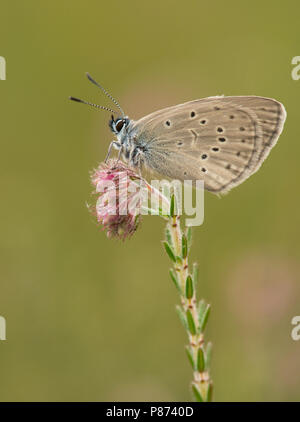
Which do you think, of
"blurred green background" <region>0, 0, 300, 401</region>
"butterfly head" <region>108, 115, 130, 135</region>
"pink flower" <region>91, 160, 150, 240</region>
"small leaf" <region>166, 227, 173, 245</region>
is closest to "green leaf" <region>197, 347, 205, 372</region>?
"small leaf" <region>166, 227, 173, 245</region>

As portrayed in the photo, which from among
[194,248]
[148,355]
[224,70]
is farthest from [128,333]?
[224,70]

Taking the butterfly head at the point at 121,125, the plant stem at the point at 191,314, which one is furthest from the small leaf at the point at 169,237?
the butterfly head at the point at 121,125

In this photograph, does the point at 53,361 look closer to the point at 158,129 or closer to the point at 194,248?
the point at 194,248

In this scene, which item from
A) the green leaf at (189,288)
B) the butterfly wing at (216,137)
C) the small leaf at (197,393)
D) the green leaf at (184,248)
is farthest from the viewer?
the butterfly wing at (216,137)

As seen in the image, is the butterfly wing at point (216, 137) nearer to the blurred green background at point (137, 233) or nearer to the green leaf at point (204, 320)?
the blurred green background at point (137, 233)

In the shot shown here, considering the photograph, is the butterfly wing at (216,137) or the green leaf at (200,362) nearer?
the green leaf at (200,362)

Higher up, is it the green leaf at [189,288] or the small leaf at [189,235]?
the small leaf at [189,235]

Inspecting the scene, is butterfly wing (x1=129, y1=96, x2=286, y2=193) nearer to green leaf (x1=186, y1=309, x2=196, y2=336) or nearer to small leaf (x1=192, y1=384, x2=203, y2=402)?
green leaf (x1=186, y1=309, x2=196, y2=336)
